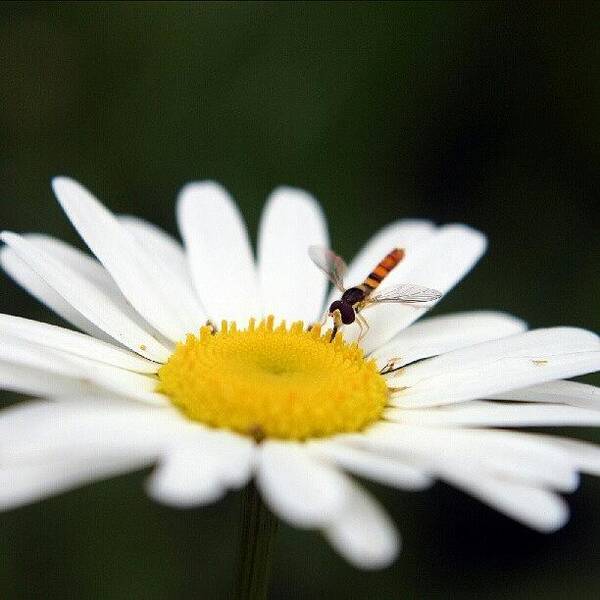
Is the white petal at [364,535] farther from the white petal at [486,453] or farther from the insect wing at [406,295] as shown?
the insect wing at [406,295]

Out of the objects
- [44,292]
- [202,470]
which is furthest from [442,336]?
[202,470]

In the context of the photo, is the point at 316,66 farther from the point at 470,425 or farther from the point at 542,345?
the point at 470,425

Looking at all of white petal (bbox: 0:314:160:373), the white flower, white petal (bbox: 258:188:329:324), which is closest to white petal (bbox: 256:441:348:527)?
the white flower

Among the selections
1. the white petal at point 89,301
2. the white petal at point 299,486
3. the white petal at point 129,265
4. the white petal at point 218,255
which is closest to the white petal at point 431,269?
the white petal at point 218,255

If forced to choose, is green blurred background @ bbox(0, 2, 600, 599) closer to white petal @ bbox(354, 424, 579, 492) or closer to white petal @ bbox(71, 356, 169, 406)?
white petal @ bbox(71, 356, 169, 406)

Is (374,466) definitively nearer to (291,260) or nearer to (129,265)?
(129,265)

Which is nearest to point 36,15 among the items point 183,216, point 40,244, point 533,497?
point 183,216
